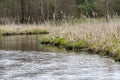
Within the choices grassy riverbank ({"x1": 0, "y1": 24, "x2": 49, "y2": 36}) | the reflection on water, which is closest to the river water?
the reflection on water

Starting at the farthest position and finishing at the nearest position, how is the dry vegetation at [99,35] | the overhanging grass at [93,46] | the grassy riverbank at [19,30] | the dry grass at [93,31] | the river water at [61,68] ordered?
1. the grassy riverbank at [19,30]
2. the dry grass at [93,31]
3. the dry vegetation at [99,35]
4. the overhanging grass at [93,46]
5. the river water at [61,68]

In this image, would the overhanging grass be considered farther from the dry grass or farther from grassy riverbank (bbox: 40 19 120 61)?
the dry grass

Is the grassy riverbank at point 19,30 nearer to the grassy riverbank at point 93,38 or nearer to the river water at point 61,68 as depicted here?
the grassy riverbank at point 93,38

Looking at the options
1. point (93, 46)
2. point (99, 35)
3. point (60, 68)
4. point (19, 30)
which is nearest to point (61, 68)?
point (60, 68)

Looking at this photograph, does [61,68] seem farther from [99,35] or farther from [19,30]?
[19,30]

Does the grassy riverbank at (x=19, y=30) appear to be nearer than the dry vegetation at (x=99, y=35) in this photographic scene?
No

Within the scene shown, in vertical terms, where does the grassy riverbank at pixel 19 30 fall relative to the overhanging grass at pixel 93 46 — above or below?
below

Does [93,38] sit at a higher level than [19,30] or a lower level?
higher

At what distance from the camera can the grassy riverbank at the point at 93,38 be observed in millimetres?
20516

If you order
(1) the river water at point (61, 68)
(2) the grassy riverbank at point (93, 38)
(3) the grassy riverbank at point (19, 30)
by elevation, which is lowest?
(3) the grassy riverbank at point (19, 30)

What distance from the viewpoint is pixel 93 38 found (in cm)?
2330

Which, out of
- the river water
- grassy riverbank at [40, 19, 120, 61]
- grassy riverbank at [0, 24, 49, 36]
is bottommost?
grassy riverbank at [0, 24, 49, 36]

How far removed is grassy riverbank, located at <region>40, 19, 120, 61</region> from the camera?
2052cm

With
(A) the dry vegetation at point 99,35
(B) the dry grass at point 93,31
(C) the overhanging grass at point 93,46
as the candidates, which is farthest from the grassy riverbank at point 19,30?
(A) the dry vegetation at point 99,35
